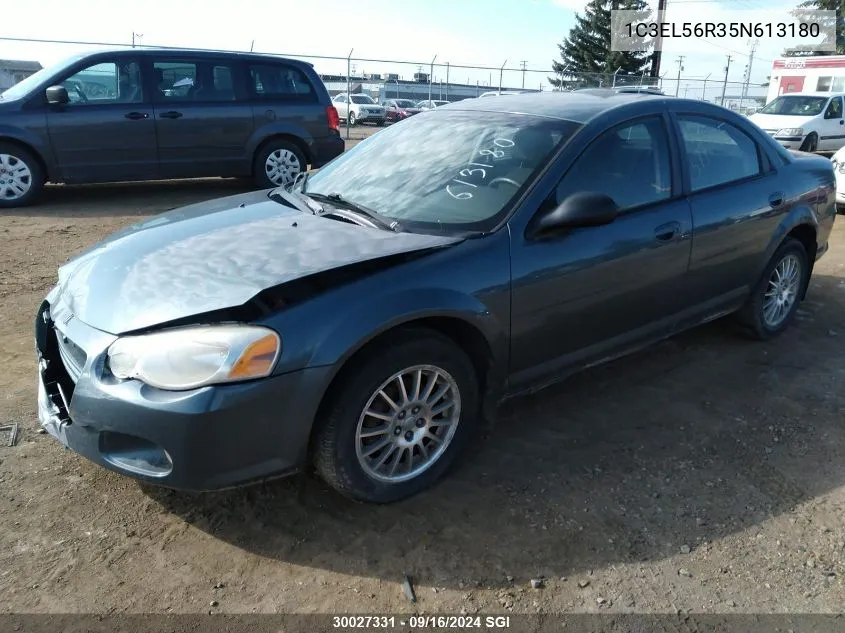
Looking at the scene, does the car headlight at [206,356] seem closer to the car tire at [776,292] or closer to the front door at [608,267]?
the front door at [608,267]

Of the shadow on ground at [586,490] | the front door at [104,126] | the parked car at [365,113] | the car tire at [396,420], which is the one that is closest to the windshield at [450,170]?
the car tire at [396,420]

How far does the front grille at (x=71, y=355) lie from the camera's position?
2.59 metres

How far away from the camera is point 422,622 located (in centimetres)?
229

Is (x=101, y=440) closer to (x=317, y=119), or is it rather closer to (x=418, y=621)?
(x=418, y=621)

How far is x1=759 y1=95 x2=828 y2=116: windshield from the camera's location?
1684 centimetres

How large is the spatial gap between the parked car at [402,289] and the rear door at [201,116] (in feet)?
18.0

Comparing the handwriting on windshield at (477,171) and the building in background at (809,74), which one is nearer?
the handwriting on windshield at (477,171)

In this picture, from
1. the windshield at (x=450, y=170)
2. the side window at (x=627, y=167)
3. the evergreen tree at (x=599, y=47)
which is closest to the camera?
the windshield at (x=450, y=170)

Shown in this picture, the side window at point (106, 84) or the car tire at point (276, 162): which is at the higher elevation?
the side window at point (106, 84)

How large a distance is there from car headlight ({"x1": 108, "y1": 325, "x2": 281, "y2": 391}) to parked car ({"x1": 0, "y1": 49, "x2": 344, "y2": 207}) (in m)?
5.43

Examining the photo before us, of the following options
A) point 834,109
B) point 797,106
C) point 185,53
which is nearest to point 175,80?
point 185,53

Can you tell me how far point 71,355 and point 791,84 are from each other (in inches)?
1138

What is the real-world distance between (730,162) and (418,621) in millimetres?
3287

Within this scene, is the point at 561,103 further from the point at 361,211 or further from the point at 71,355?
the point at 71,355
